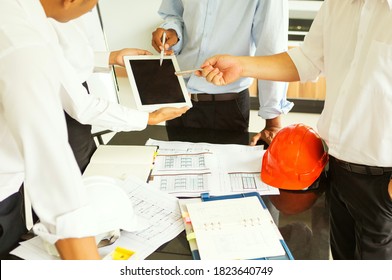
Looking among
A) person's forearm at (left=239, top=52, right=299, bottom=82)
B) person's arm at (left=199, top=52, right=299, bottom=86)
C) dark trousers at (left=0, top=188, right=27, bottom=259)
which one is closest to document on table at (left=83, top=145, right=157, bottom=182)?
dark trousers at (left=0, top=188, right=27, bottom=259)

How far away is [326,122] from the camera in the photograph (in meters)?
1.21

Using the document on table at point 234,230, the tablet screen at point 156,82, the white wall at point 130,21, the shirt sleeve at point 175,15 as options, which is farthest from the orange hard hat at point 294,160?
the white wall at point 130,21

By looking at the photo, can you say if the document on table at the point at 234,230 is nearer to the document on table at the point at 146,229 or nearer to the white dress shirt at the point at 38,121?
the document on table at the point at 146,229

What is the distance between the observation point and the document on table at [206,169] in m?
1.20

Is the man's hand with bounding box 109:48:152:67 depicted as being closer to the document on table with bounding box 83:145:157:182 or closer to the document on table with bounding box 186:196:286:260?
the document on table with bounding box 83:145:157:182

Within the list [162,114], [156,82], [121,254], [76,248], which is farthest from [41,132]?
[156,82]

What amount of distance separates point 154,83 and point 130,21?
10.2ft

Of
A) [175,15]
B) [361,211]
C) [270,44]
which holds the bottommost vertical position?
[361,211]

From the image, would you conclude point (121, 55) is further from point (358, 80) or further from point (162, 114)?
point (358, 80)

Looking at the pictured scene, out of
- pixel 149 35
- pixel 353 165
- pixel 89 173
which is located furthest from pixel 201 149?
pixel 149 35

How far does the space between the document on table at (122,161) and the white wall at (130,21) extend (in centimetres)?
284

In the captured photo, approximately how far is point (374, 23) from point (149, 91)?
75 centimetres

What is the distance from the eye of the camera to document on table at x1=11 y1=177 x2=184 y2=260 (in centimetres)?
95

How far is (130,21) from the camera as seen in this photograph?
4.24 metres
